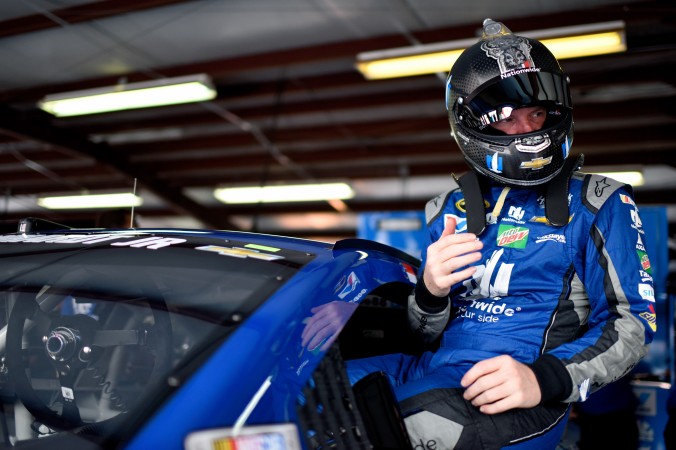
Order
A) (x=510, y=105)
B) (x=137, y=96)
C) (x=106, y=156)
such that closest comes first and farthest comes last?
(x=510, y=105)
(x=137, y=96)
(x=106, y=156)

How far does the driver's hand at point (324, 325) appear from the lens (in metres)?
1.13

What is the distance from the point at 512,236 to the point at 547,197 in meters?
0.14

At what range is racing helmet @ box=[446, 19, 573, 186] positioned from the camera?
Result: 179cm

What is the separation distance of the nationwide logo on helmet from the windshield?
89cm

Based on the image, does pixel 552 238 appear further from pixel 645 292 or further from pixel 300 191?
pixel 300 191

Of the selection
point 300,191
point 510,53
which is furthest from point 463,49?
point 300,191

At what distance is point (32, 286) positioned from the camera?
1.47 meters

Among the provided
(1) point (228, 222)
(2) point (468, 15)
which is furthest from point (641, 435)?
(1) point (228, 222)

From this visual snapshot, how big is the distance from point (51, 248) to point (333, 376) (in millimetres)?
756

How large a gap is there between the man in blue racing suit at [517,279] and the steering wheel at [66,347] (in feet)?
1.69

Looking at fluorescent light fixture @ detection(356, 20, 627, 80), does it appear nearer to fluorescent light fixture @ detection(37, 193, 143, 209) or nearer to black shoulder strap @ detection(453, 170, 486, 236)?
black shoulder strap @ detection(453, 170, 486, 236)

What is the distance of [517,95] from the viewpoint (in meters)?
1.80

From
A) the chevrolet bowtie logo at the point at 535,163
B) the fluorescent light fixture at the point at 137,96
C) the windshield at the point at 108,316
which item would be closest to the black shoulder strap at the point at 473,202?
the chevrolet bowtie logo at the point at 535,163

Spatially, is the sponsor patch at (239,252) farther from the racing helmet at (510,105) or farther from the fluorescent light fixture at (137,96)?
the fluorescent light fixture at (137,96)
